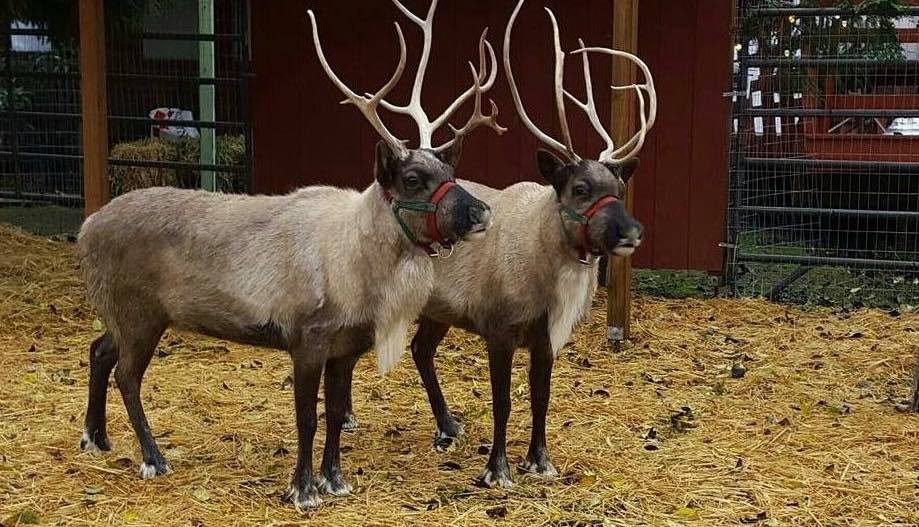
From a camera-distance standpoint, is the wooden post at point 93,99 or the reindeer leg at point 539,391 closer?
the reindeer leg at point 539,391

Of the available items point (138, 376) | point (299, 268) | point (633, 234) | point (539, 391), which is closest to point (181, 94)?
point (138, 376)

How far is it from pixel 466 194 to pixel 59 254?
6070 mm

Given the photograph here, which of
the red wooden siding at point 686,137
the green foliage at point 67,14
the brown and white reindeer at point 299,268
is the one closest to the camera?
the brown and white reindeer at point 299,268

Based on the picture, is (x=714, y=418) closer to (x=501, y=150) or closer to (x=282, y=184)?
(x=501, y=150)

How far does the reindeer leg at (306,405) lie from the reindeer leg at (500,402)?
757mm

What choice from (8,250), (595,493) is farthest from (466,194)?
(8,250)

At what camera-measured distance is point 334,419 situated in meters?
4.34

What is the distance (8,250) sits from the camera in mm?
9031

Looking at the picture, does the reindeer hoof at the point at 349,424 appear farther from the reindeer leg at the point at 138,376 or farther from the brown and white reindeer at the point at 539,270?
the reindeer leg at the point at 138,376

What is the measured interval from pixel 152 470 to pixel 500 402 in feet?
5.01

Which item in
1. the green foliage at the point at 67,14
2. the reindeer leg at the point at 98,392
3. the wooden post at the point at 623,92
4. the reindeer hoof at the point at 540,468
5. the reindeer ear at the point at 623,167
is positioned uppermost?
the green foliage at the point at 67,14

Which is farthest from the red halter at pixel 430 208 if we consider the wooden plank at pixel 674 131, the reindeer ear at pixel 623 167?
the wooden plank at pixel 674 131

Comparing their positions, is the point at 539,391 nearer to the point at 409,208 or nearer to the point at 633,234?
the point at 633,234

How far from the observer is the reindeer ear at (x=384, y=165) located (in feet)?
13.4
